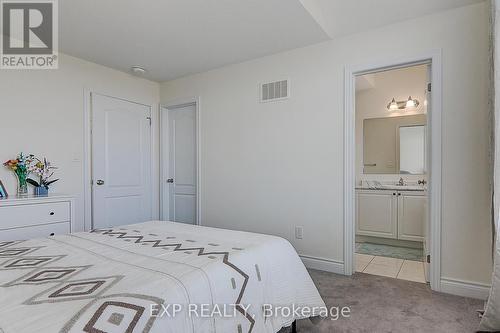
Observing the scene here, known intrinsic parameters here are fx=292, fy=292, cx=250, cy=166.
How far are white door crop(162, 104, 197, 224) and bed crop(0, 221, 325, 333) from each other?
2.15 m

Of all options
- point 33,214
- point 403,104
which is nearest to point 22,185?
point 33,214

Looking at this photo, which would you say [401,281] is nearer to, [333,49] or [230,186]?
[230,186]

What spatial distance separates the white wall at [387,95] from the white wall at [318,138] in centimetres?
193

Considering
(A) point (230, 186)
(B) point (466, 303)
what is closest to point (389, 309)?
(B) point (466, 303)

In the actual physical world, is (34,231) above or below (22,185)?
below

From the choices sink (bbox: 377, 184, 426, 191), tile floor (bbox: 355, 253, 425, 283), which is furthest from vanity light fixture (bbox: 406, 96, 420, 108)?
tile floor (bbox: 355, 253, 425, 283)

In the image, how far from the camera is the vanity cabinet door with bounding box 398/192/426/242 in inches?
155

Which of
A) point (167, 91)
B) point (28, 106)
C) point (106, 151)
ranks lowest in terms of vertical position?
point (106, 151)

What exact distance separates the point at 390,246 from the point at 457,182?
2.01m

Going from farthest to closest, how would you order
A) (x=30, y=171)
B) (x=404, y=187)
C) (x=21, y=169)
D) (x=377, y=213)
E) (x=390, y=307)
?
(x=377, y=213)
(x=404, y=187)
(x=30, y=171)
(x=21, y=169)
(x=390, y=307)

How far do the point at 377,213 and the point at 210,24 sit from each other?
11.1 feet

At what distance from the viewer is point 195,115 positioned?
13.6ft

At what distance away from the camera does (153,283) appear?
3.60ft

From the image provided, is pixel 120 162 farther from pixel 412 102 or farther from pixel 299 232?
pixel 412 102
